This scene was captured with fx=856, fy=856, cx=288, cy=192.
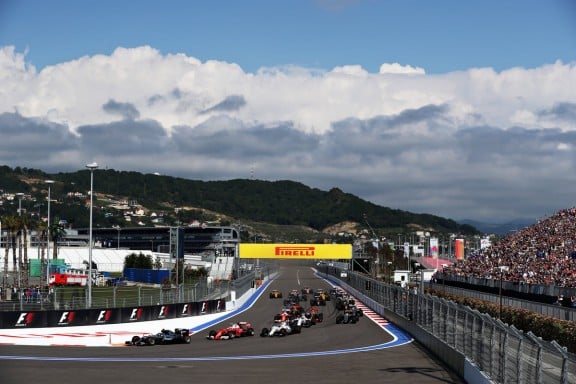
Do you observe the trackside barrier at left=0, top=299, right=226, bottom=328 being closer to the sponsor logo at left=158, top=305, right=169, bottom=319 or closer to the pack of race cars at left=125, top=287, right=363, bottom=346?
the sponsor logo at left=158, top=305, right=169, bottom=319

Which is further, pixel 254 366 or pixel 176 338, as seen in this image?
pixel 176 338

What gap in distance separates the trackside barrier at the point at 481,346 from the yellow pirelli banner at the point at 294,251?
3406 inches

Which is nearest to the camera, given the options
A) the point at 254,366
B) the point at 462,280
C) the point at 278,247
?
the point at 254,366

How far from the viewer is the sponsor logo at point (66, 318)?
44.9m

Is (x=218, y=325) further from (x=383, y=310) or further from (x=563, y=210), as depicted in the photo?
(x=563, y=210)

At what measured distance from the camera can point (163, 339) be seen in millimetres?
38656

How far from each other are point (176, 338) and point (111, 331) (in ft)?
25.0

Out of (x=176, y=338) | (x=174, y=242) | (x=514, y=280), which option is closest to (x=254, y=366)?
(x=176, y=338)

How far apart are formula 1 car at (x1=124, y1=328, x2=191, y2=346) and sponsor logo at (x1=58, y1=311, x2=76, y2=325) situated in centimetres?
731

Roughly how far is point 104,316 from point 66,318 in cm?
306

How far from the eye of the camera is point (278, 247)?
444ft

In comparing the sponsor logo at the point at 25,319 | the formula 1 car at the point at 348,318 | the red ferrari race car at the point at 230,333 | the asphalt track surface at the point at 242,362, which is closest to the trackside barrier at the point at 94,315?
the sponsor logo at the point at 25,319

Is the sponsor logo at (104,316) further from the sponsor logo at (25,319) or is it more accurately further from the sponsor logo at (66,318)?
the sponsor logo at (25,319)

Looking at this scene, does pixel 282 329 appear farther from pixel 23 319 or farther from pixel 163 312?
pixel 23 319
